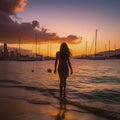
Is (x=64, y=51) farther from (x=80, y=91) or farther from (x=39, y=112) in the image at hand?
(x=80, y=91)

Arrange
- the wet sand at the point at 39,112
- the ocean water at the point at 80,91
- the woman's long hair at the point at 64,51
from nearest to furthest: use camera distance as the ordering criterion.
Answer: the wet sand at the point at 39,112 → the ocean water at the point at 80,91 → the woman's long hair at the point at 64,51

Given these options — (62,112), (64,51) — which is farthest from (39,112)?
(64,51)

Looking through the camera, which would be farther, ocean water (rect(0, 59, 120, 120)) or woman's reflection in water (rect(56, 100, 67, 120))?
ocean water (rect(0, 59, 120, 120))

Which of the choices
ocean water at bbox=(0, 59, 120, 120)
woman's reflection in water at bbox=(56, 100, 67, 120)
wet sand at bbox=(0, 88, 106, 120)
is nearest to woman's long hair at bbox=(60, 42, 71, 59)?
ocean water at bbox=(0, 59, 120, 120)

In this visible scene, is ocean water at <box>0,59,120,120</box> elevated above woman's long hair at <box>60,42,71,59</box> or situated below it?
below

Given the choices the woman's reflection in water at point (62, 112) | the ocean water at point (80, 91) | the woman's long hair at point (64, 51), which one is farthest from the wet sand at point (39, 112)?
the woman's long hair at point (64, 51)

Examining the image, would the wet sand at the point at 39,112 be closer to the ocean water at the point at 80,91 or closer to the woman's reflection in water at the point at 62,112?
the woman's reflection in water at the point at 62,112

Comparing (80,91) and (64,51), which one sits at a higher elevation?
(64,51)

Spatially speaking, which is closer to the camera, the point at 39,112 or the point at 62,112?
the point at 39,112

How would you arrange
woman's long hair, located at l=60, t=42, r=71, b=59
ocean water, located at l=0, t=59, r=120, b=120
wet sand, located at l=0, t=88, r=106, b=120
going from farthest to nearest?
1. woman's long hair, located at l=60, t=42, r=71, b=59
2. ocean water, located at l=0, t=59, r=120, b=120
3. wet sand, located at l=0, t=88, r=106, b=120

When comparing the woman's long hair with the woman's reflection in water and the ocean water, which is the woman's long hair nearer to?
the ocean water

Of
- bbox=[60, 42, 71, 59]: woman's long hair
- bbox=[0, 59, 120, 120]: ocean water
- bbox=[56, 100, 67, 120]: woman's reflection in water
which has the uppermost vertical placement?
bbox=[60, 42, 71, 59]: woman's long hair

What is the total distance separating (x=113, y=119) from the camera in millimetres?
8469

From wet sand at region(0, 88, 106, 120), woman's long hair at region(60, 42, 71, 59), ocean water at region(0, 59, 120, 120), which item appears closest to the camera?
wet sand at region(0, 88, 106, 120)
